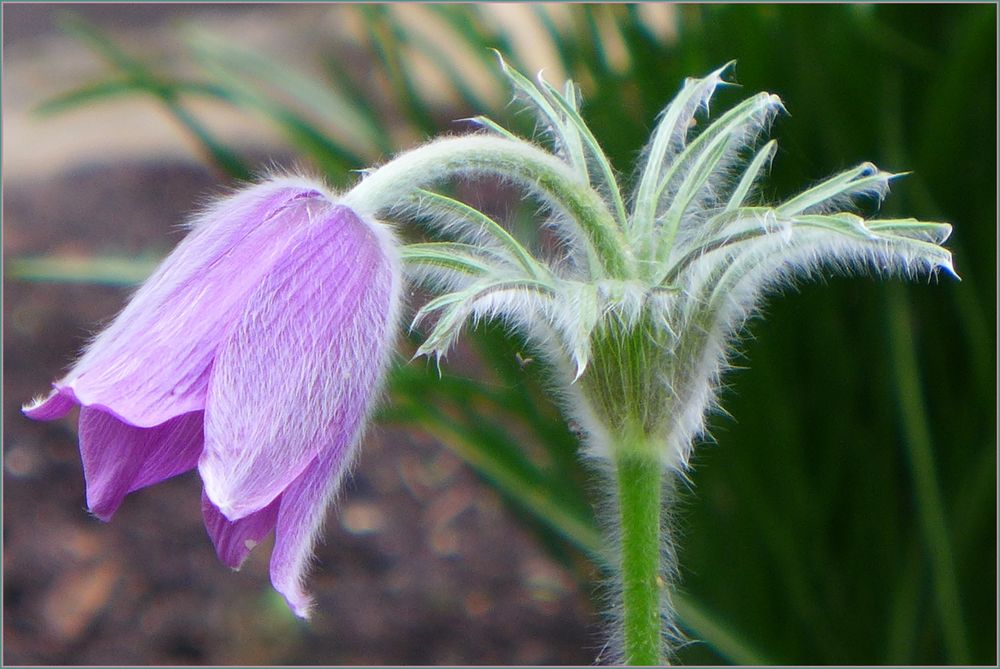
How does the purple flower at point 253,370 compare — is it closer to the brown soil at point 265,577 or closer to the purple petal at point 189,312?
the purple petal at point 189,312

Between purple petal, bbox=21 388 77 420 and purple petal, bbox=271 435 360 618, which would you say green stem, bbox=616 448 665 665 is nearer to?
purple petal, bbox=271 435 360 618

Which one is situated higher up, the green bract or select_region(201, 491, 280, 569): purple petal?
the green bract

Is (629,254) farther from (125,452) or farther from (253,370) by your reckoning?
(125,452)

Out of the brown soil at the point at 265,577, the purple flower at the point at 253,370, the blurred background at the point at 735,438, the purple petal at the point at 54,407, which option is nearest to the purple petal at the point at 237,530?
A: the purple flower at the point at 253,370

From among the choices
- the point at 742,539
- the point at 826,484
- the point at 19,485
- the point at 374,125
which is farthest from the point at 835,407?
the point at 19,485

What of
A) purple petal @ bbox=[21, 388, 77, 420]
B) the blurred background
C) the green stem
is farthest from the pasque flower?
the blurred background

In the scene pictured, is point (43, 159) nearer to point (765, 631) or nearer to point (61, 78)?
point (61, 78)

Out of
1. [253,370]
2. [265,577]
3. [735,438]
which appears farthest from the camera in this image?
[265,577]

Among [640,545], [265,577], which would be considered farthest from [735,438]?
[265,577]
